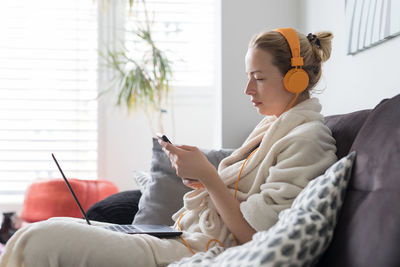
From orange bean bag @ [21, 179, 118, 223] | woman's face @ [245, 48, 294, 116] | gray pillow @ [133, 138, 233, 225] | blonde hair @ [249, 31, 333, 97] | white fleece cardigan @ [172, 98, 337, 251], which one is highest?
blonde hair @ [249, 31, 333, 97]

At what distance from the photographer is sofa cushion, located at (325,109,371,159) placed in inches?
56.2

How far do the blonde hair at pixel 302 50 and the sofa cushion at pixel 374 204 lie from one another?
0.43 m

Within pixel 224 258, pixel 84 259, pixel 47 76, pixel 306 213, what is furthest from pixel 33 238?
pixel 47 76

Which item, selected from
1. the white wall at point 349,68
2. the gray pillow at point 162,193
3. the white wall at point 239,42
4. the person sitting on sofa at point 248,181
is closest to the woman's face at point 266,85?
the person sitting on sofa at point 248,181

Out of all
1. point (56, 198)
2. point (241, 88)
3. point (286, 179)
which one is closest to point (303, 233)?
point (286, 179)

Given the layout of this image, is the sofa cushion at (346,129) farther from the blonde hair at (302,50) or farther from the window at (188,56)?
the window at (188,56)

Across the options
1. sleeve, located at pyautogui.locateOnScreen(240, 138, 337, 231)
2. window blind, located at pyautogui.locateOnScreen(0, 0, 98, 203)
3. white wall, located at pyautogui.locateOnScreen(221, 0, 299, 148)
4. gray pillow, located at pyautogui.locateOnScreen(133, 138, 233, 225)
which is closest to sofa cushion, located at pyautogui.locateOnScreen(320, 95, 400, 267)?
sleeve, located at pyautogui.locateOnScreen(240, 138, 337, 231)

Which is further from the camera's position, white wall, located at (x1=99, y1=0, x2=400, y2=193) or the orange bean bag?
the orange bean bag

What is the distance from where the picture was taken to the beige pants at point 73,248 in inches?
48.5

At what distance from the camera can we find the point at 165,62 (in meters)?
3.46

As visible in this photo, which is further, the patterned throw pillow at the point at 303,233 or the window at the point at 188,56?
the window at the point at 188,56

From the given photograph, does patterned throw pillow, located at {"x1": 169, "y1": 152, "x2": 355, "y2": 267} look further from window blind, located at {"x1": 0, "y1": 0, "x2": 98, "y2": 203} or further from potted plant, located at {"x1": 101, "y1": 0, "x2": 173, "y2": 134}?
window blind, located at {"x1": 0, "y1": 0, "x2": 98, "y2": 203}

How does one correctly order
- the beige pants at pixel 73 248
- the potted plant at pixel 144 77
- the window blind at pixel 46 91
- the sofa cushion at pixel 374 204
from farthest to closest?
the window blind at pixel 46 91
the potted plant at pixel 144 77
the beige pants at pixel 73 248
the sofa cushion at pixel 374 204

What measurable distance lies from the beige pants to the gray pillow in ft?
2.29
